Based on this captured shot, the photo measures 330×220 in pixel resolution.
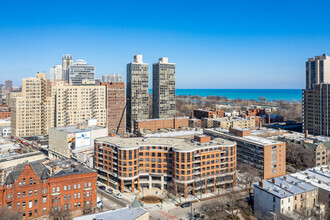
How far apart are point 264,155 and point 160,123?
66380 millimetres

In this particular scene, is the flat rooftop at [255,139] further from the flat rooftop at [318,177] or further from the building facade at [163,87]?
the building facade at [163,87]

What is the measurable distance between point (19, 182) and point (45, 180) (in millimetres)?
4120

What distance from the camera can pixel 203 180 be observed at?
65062mm

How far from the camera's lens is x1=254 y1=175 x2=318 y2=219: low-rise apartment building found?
49.2 metres

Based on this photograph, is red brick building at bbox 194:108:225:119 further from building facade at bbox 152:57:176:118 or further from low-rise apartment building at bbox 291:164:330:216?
low-rise apartment building at bbox 291:164:330:216

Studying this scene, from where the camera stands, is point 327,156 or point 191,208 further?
point 327,156

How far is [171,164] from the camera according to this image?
217ft

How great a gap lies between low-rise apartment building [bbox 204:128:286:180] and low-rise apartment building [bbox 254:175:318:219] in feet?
54.6

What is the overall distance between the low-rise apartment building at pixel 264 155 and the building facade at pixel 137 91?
71656 mm

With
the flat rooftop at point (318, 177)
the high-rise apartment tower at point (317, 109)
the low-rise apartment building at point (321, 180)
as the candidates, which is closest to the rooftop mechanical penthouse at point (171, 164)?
the flat rooftop at point (318, 177)

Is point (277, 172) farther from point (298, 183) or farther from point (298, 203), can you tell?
point (298, 203)

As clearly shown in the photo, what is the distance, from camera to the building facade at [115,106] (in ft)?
434

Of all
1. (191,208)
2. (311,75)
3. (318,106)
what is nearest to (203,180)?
(191,208)

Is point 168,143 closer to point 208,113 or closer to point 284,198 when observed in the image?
point 284,198
